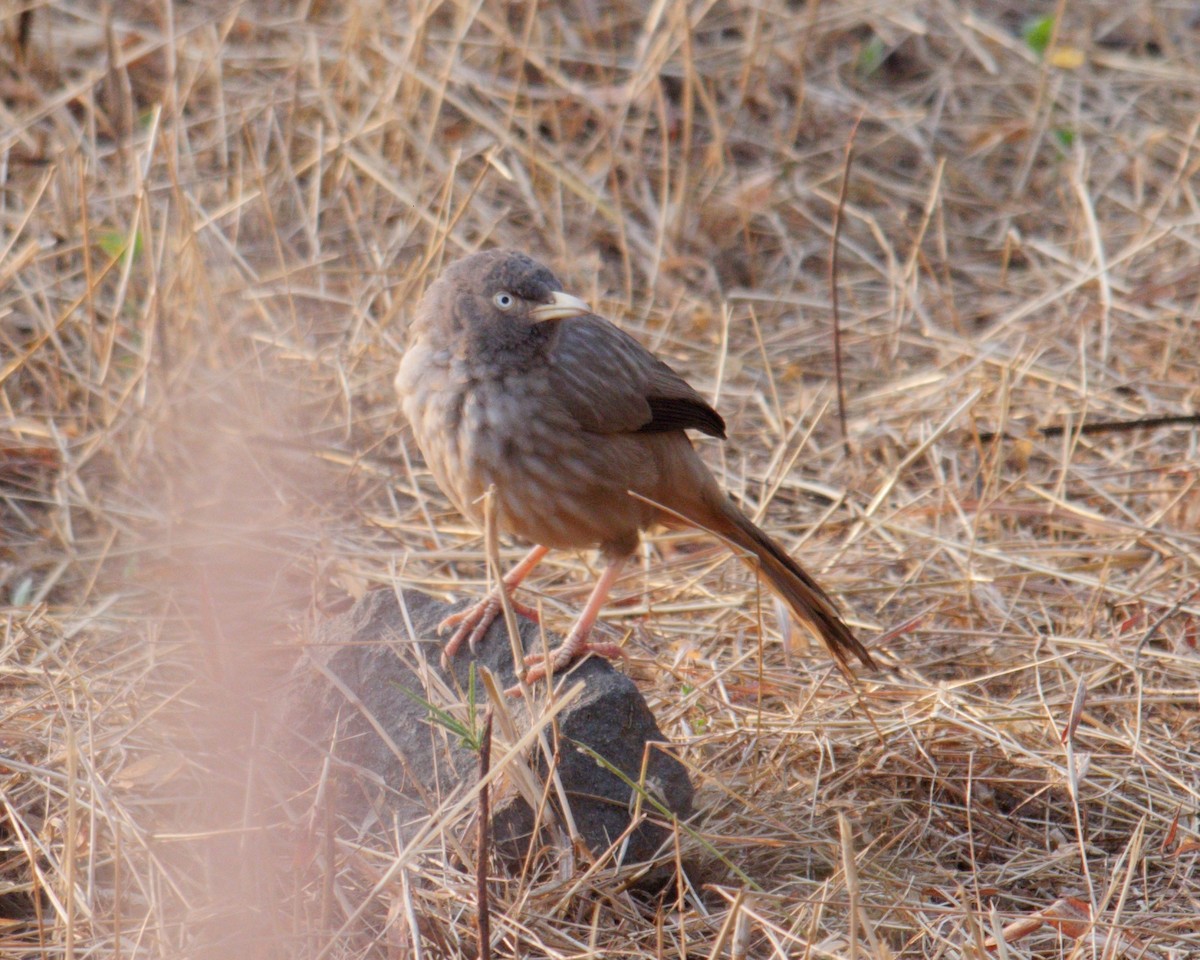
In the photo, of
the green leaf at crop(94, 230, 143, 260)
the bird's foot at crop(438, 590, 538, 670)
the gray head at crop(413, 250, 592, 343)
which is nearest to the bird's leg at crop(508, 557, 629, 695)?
the bird's foot at crop(438, 590, 538, 670)

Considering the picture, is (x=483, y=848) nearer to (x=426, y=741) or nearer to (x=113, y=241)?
(x=426, y=741)

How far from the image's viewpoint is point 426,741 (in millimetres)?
4039

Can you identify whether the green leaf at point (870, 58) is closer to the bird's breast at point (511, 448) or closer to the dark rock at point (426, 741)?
the bird's breast at point (511, 448)

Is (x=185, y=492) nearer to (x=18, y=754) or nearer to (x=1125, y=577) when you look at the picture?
(x=18, y=754)

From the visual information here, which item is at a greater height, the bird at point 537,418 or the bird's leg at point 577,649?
the bird at point 537,418

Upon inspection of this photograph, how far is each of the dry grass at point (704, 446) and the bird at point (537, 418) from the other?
556mm

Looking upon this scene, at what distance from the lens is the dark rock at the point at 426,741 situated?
12.7ft

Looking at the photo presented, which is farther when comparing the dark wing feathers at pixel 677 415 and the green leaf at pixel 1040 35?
the green leaf at pixel 1040 35

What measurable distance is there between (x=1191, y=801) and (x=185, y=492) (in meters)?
4.14

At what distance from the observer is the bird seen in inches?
173

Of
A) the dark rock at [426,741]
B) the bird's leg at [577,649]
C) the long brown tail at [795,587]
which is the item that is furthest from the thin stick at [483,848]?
the long brown tail at [795,587]

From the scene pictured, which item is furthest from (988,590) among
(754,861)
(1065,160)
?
(1065,160)

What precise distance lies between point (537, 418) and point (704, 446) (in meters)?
2.31

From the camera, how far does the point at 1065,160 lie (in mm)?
8367
